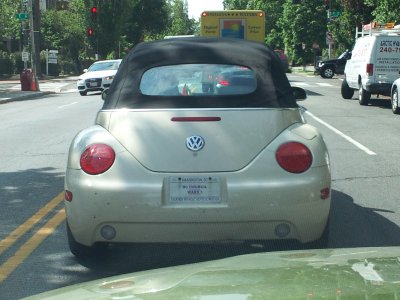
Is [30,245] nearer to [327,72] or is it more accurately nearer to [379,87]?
[379,87]

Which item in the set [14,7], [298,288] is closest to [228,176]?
[298,288]

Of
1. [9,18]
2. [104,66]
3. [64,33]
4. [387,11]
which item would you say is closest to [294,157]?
[387,11]

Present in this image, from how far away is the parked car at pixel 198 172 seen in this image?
15.3 ft

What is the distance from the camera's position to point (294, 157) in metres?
4.82

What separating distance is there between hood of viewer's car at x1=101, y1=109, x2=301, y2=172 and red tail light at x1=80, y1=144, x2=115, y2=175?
0.39 ft

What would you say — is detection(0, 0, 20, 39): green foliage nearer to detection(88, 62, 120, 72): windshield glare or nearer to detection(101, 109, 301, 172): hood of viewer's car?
detection(88, 62, 120, 72): windshield glare

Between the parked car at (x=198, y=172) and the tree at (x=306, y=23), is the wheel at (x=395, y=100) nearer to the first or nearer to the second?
the parked car at (x=198, y=172)

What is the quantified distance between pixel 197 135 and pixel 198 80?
70cm

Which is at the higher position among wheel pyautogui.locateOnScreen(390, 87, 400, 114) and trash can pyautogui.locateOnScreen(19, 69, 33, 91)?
wheel pyautogui.locateOnScreen(390, 87, 400, 114)

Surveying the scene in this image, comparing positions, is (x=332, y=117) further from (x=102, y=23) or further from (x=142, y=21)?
(x=142, y=21)

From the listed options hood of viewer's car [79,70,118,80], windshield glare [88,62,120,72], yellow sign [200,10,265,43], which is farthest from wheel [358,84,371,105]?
windshield glare [88,62,120,72]

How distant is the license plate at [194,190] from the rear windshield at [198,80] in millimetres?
750

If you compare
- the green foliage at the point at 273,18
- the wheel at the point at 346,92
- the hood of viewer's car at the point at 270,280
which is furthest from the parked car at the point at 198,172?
the green foliage at the point at 273,18

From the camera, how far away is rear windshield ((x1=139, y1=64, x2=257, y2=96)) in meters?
5.16
